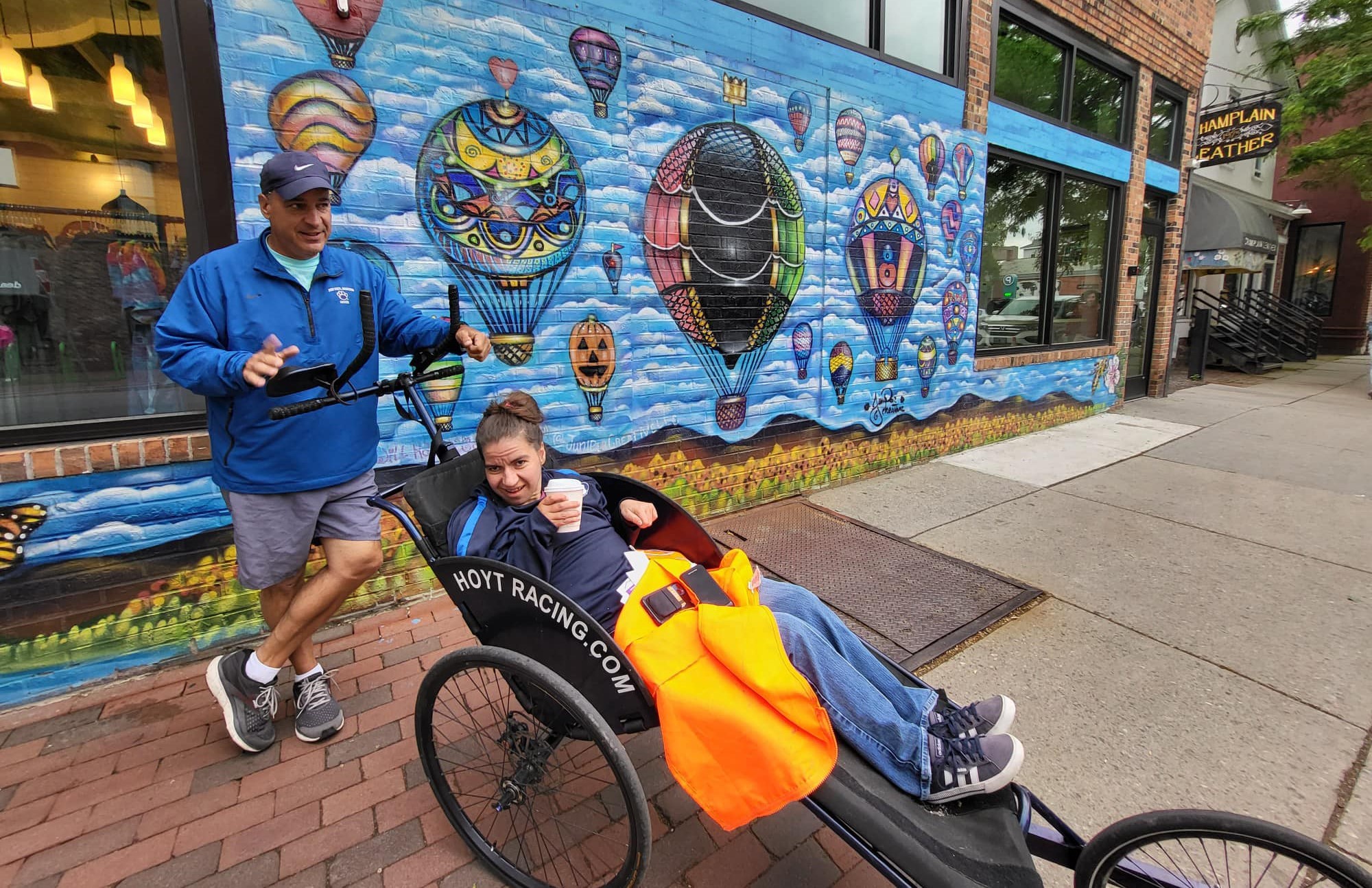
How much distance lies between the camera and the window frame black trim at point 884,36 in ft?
13.4

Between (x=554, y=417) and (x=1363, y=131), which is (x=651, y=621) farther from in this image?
(x=1363, y=131)

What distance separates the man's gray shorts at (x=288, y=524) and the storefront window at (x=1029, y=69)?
6.27 m

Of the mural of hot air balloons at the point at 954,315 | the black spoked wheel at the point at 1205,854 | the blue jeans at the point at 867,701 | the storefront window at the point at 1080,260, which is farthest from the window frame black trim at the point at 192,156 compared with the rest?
the storefront window at the point at 1080,260

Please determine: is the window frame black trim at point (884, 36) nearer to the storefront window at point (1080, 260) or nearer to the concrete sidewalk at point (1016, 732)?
the storefront window at point (1080, 260)

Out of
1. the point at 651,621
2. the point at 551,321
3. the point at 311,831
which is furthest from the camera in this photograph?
the point at 551,321

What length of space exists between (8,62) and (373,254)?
4.34 ft

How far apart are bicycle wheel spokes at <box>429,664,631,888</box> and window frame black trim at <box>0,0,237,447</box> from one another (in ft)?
5.75

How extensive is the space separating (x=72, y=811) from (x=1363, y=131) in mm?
16357

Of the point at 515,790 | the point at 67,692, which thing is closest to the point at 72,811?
the point at 67,692

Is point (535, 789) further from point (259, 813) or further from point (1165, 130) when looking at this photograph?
point (1165, 130)

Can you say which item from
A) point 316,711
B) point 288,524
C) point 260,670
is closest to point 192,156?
point 288,524

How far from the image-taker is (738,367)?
4.26m

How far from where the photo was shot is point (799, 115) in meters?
4.31

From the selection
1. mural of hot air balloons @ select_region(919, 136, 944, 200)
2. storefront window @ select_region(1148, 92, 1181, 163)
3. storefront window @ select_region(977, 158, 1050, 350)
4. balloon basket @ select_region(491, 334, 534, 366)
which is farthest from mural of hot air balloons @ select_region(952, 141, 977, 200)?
storefront window @ select_region(1148, 92, 1181, 163)
